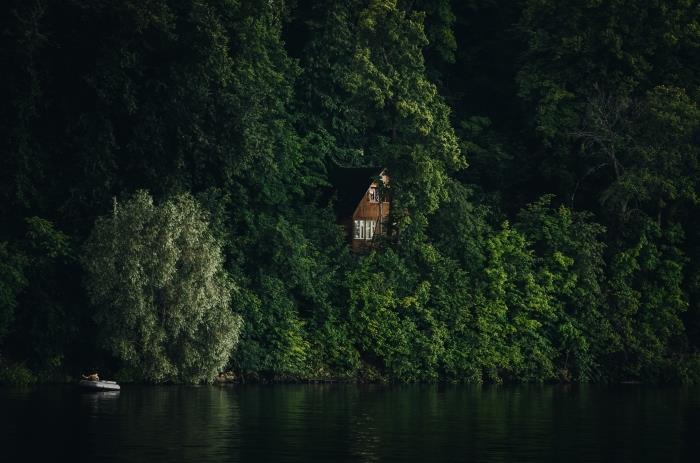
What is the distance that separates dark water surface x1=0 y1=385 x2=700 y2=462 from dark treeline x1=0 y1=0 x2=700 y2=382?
6.25 meters

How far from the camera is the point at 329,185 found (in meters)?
87.8

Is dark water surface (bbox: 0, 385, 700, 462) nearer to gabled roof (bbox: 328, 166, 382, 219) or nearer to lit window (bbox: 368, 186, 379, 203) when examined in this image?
gabled roof (bbox: 328, 166, 382, 219)

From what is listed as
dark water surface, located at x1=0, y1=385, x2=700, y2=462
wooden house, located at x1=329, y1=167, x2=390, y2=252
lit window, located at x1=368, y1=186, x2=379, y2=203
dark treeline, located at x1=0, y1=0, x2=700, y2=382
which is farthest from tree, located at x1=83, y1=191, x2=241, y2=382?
lit window, located at x1=368, y1=186, x2=379, y2=203

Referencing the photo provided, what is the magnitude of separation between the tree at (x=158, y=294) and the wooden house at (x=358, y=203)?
20.5m

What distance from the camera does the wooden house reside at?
310 feet

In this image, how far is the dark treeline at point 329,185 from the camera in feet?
234

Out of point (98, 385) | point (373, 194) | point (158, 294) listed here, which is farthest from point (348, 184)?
point (98, 385)

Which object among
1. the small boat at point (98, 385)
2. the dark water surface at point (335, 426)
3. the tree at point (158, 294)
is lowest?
the dark water surface at point (335, 426)

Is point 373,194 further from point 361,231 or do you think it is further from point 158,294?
point 158,294

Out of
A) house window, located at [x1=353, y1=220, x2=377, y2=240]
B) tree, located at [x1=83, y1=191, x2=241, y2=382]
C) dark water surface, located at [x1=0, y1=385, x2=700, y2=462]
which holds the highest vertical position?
house window, located at [x1=353, y1=220, x2=377, y2=240]

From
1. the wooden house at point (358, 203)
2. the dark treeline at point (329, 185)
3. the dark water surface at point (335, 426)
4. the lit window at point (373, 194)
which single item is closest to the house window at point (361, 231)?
the wooden house at point (358, 203)

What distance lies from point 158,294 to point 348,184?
26.6 metres

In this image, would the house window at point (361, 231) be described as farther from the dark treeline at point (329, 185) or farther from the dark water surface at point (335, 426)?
the dark water surface at point (335, 426)

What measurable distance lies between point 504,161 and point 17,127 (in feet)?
110
